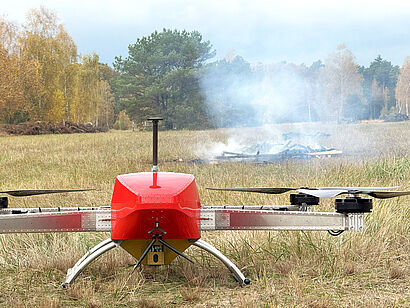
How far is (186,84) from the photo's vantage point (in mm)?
24500

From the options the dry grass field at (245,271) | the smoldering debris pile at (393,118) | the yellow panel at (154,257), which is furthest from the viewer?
the smoldering debris pile at (393,118)

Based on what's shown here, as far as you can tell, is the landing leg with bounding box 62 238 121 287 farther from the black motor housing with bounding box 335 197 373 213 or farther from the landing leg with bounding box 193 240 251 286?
the black motor housing with bounding box 335 197 373 213

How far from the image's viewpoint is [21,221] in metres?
3.53

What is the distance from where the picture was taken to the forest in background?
52.2 feet

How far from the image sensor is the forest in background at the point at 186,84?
15.9m

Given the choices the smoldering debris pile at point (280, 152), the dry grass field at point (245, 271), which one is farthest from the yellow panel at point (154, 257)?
the smoldering debris pile at point (280, 152)

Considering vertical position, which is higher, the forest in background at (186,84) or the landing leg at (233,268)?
the forest in background at (186,84)

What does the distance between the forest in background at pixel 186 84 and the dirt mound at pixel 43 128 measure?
1.91m

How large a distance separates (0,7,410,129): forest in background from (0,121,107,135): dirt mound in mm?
1913

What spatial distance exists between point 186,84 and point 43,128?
64.5 ft

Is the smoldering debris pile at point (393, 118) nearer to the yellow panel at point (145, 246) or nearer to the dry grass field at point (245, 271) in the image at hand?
the dry grass field at point (245, 271)

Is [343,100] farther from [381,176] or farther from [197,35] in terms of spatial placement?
[381,176]

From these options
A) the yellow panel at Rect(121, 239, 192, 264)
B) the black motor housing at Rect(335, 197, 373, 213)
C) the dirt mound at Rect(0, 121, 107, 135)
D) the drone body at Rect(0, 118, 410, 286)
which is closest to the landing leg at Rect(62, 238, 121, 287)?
the drone body at Rect(0, 118, 410, 286)

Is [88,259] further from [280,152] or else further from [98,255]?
[280,152]
